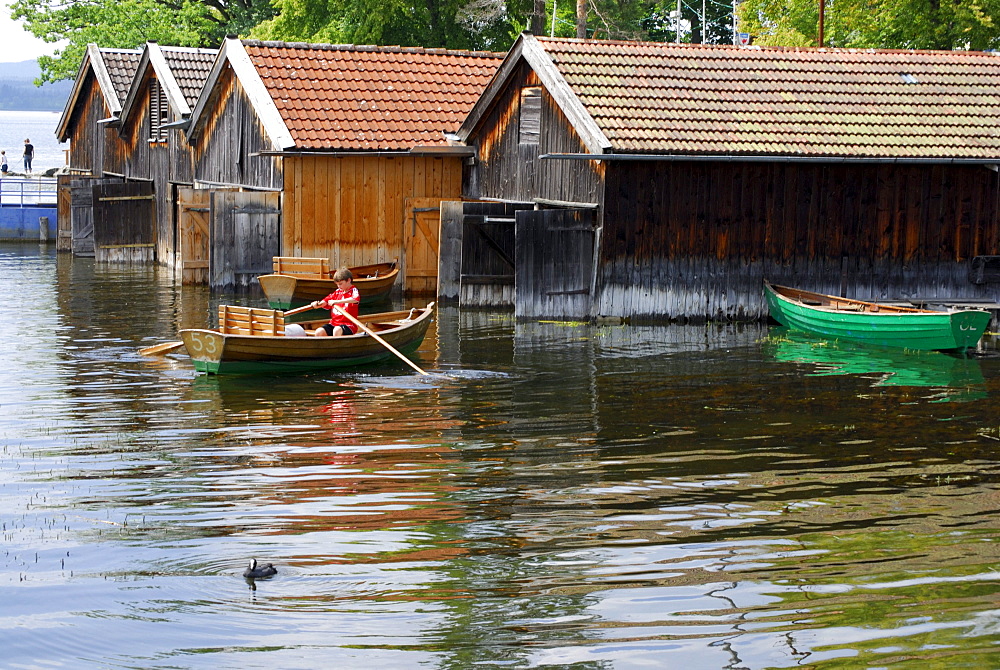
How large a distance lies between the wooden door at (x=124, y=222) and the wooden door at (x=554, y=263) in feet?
50.5

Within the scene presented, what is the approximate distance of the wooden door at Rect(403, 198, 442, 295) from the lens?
2720cm

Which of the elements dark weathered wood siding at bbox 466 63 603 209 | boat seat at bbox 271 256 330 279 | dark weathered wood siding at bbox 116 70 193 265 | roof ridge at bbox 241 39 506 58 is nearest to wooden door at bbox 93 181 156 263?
dark weathered wood siding at bbox 116 70 193 265

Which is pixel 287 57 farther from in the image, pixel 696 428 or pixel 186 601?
pixel 186 601

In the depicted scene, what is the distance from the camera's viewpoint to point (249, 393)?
1639cm

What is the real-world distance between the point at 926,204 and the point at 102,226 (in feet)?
68.5

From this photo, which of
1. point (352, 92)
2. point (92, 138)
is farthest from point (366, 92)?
point (92, 138)

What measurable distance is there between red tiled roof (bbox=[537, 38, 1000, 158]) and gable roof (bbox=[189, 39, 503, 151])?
15.6 ft

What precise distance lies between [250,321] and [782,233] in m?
10.3

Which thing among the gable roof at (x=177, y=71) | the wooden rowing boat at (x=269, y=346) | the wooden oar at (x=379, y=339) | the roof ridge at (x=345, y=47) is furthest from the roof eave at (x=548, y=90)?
the gable roof at (x=177, y=71)

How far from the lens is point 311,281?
24.2 meters

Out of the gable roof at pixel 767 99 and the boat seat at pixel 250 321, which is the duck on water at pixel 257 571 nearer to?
the boat seat at pixel 250 321

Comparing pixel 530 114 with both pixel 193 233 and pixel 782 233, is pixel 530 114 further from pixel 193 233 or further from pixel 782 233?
pixel 193 233

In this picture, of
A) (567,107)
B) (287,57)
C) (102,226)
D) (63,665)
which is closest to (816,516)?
(63,665)

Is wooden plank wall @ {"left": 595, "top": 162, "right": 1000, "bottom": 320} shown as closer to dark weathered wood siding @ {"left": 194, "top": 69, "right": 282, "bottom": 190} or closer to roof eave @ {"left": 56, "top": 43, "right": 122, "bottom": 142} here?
dark weathered wood siding @ {"left": 194, "top": 69, "right": 282, "bottom": 190}
